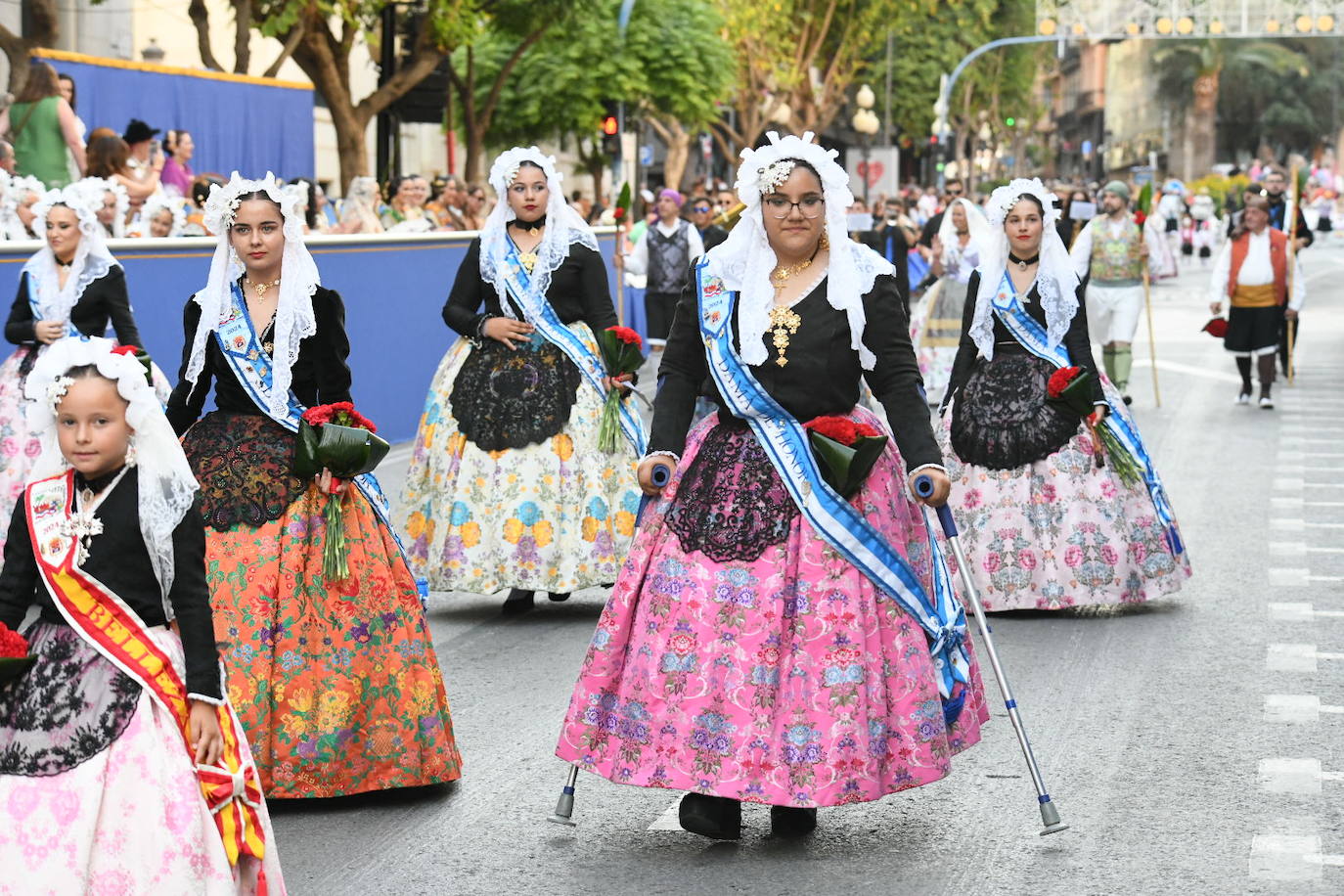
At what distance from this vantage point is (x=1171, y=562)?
10.0 meters

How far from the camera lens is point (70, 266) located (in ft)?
34.8

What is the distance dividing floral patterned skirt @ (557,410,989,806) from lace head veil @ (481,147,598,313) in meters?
3.71

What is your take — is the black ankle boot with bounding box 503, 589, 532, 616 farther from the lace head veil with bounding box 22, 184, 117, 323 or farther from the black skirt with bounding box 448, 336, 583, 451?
the lace head veil with bounding box 22, 184, 117, 323

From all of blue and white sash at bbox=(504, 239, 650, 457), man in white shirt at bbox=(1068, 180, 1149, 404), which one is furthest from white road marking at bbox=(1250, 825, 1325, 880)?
man in white shirt at bbox=(1068, 180, 1149, 404)

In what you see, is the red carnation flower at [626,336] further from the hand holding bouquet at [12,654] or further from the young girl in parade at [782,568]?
the hand holding bouquet at [12,654]

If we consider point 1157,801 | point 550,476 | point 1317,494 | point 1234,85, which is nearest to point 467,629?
point 550,476

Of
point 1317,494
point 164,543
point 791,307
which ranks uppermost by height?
point 791,307

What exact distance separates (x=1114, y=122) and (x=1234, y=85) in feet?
184

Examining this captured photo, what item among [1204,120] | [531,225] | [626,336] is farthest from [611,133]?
[1204,120]

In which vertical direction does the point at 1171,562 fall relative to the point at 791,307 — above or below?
below

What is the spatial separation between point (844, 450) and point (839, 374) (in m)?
0.36

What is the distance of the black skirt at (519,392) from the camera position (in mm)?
9680

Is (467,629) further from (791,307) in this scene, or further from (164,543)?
(164,543)

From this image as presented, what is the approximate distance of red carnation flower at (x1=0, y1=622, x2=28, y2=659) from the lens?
4.57 meters
